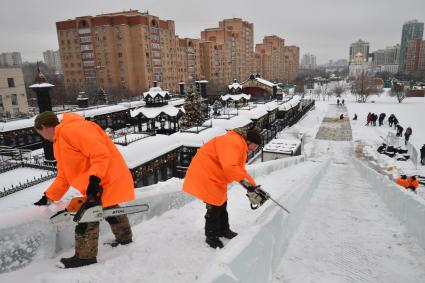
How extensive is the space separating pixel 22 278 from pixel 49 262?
0.32m

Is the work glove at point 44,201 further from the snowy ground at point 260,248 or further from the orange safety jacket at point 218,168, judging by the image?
the orange safety jacket at point 218,168

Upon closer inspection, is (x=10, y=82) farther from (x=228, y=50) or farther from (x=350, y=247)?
(x=228, y=50)

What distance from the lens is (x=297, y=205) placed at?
15.4 ft

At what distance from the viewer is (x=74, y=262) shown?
9.42ft

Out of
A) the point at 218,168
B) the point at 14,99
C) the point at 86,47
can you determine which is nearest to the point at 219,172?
the point at 218,168

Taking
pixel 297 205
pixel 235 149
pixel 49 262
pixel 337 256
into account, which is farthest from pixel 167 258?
pixel 297 205

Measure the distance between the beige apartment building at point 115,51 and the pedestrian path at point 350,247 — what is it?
1851 inches

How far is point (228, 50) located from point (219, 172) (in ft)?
261

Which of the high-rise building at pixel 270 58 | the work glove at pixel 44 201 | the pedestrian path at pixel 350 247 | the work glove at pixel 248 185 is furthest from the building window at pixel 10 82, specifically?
the high-rise building at pixel 270 58

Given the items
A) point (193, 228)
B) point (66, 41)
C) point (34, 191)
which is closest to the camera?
point (193, 228)

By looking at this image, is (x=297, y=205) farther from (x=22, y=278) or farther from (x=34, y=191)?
(x=34, y=191)

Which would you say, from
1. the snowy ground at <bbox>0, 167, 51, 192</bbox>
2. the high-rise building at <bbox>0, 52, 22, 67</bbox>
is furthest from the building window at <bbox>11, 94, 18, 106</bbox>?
the high-rise building at <bbox>0, 52, 22, 67</bbox>

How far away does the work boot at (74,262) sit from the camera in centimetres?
286

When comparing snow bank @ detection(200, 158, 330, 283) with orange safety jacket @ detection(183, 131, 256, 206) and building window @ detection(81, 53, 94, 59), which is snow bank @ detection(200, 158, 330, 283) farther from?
building window @ detection(81, 53, 94, 59)
